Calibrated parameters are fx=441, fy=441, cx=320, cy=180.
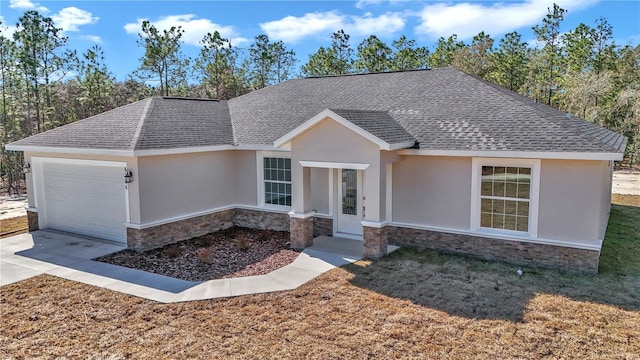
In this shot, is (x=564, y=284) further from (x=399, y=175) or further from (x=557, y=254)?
(x=399, y=175)

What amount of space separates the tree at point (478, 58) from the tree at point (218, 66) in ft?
67.9

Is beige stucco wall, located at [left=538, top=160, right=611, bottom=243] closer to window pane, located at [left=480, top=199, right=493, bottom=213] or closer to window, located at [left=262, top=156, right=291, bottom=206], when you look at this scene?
window pane, located at [left=480, top=199, right=493, bottom=213]

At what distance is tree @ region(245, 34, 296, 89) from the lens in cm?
4169

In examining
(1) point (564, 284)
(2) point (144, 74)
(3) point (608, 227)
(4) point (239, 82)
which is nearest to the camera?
(1) point (564, 284)

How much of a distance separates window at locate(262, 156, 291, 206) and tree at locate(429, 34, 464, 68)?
33357mm

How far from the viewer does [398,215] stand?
1281cm

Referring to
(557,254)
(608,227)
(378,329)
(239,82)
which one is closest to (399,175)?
(557,254)

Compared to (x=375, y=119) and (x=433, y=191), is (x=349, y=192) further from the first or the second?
(x=433, y=191)

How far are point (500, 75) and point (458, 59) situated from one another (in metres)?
4.22

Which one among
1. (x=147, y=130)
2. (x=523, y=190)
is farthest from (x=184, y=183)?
(x=523, y=190)

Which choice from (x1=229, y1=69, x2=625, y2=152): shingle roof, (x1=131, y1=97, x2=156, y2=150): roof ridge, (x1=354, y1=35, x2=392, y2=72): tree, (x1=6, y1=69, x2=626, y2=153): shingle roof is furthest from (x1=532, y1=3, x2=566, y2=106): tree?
(x1=131, y1=97, x2=156, y2=150): roof ridge

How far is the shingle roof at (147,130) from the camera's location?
13109mm

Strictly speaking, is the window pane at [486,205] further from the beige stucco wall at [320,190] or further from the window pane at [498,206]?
the beige stucco wall at [320,190]

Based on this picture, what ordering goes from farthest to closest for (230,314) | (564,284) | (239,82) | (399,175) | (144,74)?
(239,82)
(144,74)
(399,175)
(564,284)
(230,314)
